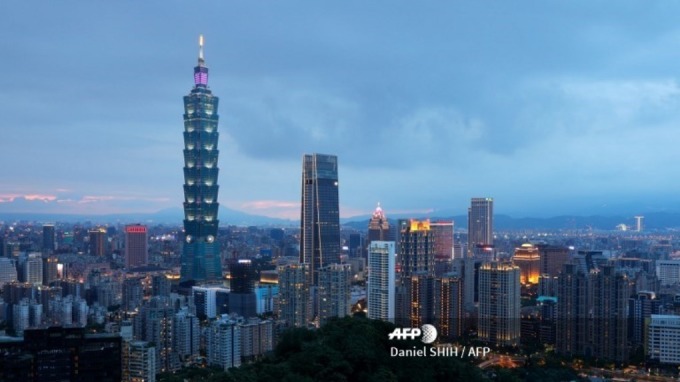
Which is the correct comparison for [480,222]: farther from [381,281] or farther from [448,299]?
[381,281]

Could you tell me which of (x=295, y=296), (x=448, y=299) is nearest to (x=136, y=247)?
(x=295, y=296)

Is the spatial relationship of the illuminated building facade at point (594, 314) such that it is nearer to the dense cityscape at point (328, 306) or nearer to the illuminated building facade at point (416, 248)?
the dense cityscape at point (328, 306)

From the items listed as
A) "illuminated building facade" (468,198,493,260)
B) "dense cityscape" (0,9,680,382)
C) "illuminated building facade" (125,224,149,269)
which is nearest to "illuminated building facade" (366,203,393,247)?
"dense cityscape" (0,9,680,382)

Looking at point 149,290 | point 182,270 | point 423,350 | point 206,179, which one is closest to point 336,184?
point 206,179

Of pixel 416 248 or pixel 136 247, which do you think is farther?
pixel 136 247

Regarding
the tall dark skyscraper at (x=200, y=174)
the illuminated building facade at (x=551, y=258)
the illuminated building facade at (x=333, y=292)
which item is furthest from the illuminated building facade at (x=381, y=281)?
the tall dark skyscraper at (x=200, y=174)

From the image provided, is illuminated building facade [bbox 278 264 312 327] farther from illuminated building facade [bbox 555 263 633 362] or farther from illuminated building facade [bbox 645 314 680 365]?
illuminated building facade [bbox 645 314 680 365]
